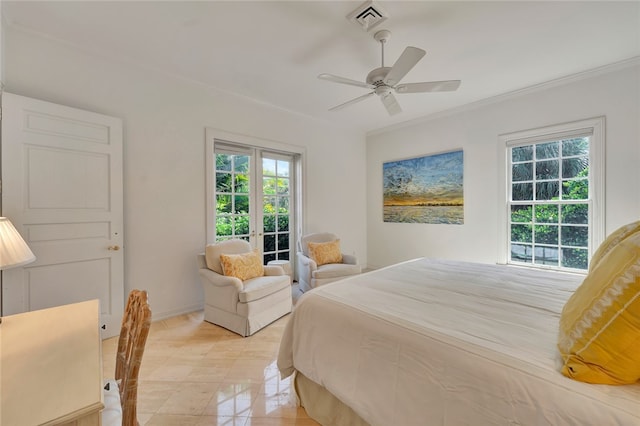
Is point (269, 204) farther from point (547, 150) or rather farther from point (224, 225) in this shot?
point (547, 150)

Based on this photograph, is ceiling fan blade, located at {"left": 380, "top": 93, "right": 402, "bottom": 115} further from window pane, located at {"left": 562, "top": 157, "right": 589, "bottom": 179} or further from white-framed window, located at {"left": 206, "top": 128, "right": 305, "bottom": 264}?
window pane, located at {"left": 562, "top": 157, "right": 589, "bottom": 179}

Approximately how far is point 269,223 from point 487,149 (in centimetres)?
333

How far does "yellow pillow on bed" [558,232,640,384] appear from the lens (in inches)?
31.8

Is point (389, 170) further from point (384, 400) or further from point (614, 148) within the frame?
point (384, 400)

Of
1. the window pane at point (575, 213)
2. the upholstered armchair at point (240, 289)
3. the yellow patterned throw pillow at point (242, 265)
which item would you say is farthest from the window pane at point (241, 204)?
the window pane at point (575, 213)

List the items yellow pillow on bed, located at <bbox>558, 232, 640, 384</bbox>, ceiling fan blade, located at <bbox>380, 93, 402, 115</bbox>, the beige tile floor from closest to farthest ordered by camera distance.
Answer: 1. yellow pillow on bed, located at <bbox>558, 232, 640, 384</bbox>
2. the beige tile floor
3. ceiling fan blade, located at <bbox>380, 93, 402, 115</bbox>

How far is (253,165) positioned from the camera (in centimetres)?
383

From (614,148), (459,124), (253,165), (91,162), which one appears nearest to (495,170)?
(459,124)

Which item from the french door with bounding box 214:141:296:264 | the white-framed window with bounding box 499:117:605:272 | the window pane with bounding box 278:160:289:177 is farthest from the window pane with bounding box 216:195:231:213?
the white-framed window with bounding box 499:117:605:272

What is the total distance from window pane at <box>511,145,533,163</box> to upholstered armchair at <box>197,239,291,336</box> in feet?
11.3

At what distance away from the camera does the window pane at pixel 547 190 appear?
3.33 metres

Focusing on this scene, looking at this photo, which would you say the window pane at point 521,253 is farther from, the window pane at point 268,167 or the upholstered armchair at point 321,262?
the window pane at point 268,167

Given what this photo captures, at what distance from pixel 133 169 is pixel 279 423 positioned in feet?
8.85

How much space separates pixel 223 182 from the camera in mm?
3582
